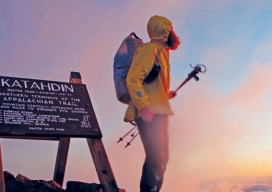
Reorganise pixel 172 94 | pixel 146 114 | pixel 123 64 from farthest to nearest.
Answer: pixel 172 94 → pixel 123 64 → pixel 146 114

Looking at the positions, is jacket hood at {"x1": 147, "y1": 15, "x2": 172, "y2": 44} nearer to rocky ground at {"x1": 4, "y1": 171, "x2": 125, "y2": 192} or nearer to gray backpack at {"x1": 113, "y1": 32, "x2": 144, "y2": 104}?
→ gray backpack at {"x1": 113, "y1": 32, "x2": 144, "y2": 104}

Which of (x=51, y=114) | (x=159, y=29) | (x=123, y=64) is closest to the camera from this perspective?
(x=159, y=29)

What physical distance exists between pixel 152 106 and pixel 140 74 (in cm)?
46

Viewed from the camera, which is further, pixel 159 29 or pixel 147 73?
pixel 159 29

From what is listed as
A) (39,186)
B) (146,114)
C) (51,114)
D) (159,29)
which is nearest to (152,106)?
(146,114)

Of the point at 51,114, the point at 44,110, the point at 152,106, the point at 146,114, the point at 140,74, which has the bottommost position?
the point at 146,114

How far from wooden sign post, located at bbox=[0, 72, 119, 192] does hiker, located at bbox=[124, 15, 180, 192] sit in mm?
1297

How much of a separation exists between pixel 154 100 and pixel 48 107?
2.30m

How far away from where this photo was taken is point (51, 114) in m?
6.54

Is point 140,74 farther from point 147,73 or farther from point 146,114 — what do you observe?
point 146,114

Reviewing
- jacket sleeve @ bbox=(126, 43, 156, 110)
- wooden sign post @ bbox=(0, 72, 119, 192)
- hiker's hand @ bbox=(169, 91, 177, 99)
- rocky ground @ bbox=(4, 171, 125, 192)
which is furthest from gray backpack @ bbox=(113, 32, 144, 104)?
rocky ground @ bbox=(4, 171, 125, 192)

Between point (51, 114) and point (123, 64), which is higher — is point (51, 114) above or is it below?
above

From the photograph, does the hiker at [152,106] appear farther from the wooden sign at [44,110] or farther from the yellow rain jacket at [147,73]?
the wooden sign at [44,110]

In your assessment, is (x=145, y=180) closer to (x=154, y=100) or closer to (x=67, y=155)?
(x=154, y=100)
